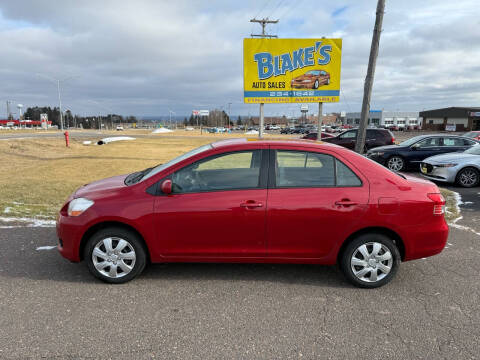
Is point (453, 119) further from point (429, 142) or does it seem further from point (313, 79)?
point (429, 142)

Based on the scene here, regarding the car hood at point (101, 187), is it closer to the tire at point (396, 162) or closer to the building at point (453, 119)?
the tire at point (396, 162)

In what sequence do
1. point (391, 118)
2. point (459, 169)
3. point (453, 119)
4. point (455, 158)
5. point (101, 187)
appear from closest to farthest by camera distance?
point (101, 187)
point (459, 169)
point (455, 158)
point (453, 119)
point (391, 118)

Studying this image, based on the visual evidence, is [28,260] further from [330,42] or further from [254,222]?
[330,42]

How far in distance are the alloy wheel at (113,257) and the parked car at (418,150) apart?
1083cm

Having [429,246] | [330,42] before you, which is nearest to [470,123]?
[330,42]

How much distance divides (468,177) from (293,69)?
8321mm

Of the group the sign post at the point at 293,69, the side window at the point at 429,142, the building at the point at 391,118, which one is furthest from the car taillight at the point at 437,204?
the building at the point at 391,118

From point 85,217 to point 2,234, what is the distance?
2.68 m

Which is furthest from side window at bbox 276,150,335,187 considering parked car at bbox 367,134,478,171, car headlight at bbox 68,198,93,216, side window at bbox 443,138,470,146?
side window at bbox 443,138,470,146

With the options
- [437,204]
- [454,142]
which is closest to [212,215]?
[437,204]

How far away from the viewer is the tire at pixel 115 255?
11.8 feet

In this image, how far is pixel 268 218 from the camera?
3521 mm

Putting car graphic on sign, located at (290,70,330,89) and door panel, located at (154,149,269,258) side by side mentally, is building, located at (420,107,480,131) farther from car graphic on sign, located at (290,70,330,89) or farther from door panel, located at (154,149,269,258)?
door panel, located at (154,149,269,258)

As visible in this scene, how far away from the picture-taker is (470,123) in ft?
220
